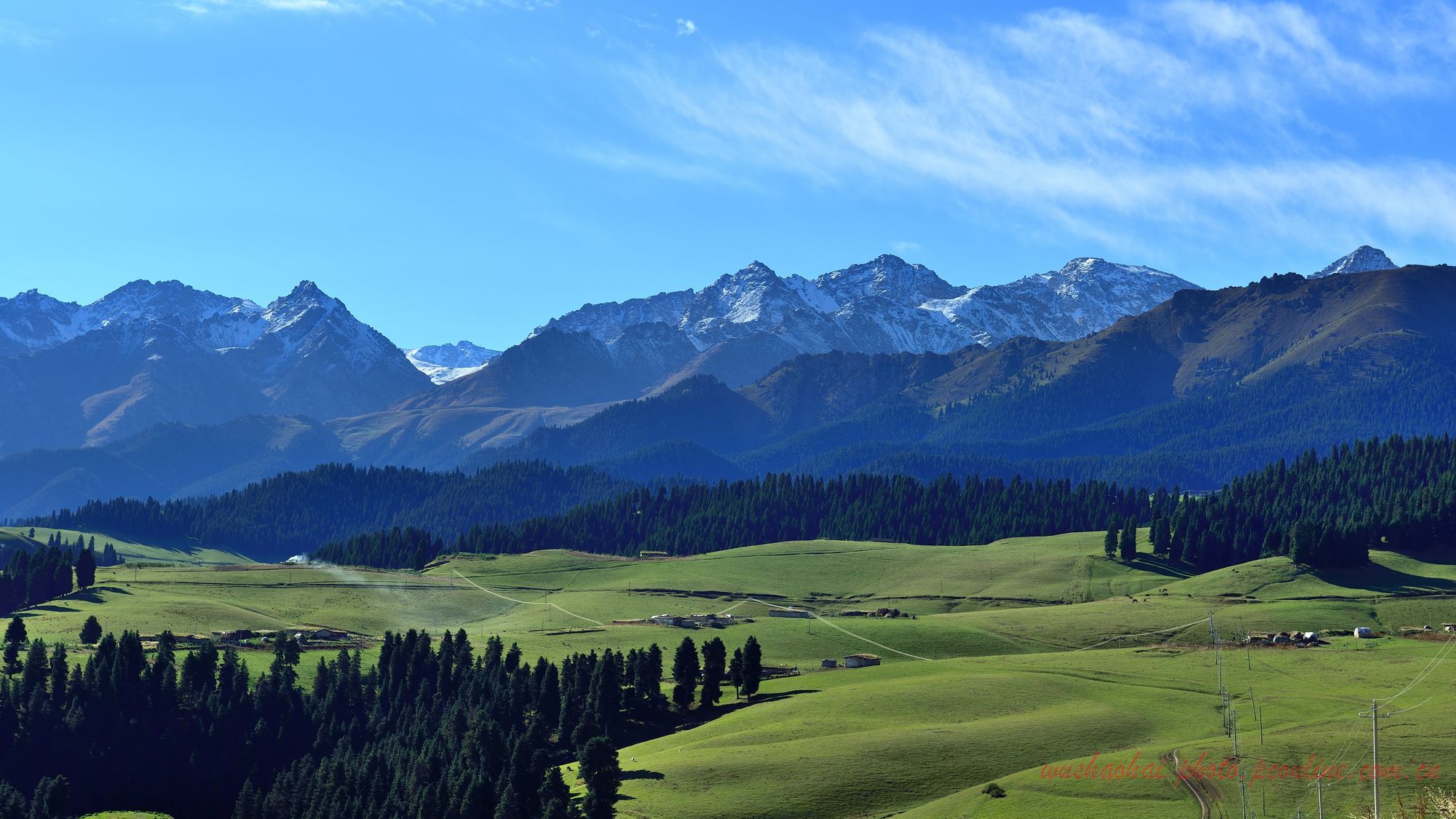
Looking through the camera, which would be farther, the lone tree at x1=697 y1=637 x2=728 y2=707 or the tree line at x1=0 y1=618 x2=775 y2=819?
the lone tree at x1=697 y1=637 x2=728 y2=707

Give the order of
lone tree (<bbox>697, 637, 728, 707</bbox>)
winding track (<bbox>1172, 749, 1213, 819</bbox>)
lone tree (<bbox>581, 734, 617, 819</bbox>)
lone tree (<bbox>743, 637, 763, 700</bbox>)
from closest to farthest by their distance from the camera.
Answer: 1. winding track (<bbox>1172, 749, 1213, 819</bbox>)
2. lone tree (<bbox>581, 734, 617, 819</bbox>)
3. lone tree (<bbox>743, 637, 763, 700</bbox>)
4. lone tree (<bbox>697, 637, 728, 707</bbox>)

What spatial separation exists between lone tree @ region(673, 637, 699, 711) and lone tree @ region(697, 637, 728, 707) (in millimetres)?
1667

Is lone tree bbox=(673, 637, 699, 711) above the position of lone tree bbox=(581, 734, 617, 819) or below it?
above

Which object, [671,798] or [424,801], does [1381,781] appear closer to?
[671,798]

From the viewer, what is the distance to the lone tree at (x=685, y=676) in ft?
618

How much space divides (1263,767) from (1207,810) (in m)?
11.1

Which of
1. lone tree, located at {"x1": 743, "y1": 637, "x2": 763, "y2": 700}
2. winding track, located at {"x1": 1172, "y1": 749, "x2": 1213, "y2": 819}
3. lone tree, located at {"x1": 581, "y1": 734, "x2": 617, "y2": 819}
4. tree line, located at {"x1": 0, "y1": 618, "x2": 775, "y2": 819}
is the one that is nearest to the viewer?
winding track, located at {"x1": 1172, "y1": 749, "x2": 1213, "y2": 819}

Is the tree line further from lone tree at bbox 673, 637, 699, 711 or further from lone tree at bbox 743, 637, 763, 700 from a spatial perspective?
lone tree at bbox 743, 637, 763, 700

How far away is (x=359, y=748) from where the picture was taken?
188 metres

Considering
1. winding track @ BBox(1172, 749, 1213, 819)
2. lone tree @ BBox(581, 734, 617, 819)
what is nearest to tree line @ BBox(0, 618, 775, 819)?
lone tree @ BBox(581, 734, 617, 819)

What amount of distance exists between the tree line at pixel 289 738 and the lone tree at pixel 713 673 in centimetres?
631

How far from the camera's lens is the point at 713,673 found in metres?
194

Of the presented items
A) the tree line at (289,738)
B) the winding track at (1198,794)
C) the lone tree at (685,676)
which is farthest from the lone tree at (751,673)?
the winding track at (1198,794)

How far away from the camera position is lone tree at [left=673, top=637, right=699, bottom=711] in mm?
188500
